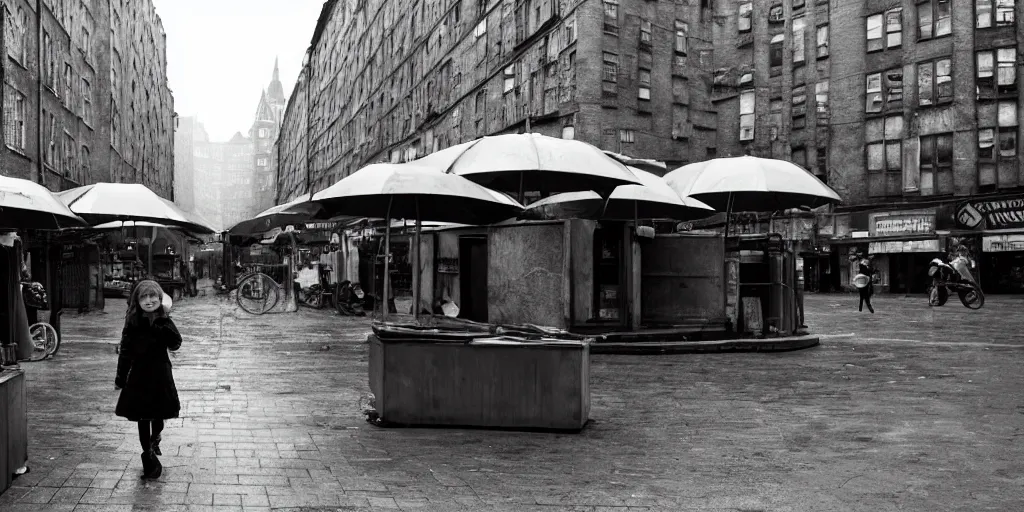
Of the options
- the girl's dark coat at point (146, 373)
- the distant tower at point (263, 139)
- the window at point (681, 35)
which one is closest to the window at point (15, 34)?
the girl's dark coat at point (146, 373)

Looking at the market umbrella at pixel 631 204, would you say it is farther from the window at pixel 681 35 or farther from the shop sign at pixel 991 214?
the window at pixel 681 35

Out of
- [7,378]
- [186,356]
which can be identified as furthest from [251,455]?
[186,356]

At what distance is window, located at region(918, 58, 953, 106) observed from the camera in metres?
37.9

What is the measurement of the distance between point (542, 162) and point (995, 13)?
33.0 m

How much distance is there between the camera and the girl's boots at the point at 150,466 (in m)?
5.22

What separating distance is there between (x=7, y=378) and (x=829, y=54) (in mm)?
42783

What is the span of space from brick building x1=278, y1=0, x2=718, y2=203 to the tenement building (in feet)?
0.31

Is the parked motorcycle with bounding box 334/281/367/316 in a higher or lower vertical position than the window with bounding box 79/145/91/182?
lower

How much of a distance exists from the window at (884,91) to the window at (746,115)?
242 inches

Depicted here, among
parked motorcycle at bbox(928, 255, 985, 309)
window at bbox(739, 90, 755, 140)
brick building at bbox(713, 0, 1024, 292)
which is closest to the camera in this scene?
parked motorcycle at bbox(928, 255, 985, 309)

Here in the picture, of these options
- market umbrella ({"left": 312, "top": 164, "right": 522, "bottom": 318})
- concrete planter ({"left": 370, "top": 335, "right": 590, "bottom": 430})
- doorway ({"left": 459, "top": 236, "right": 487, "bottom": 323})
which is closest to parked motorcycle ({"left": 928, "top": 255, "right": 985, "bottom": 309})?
doorway ({"left": 459, "top": 236, "right": 487, "bottom": 323})

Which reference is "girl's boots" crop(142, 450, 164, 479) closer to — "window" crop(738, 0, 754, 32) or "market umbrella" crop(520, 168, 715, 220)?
"market umbrella" crop(520, 168, 715, 220)

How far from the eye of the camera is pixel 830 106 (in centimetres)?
4259

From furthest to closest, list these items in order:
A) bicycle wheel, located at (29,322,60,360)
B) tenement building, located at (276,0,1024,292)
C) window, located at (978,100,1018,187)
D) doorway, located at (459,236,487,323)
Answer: tenement building, located at (276,0,1024,292) < window, located at (978,100,1018,187) < doorway, located at (459,236,487,323) < bicycle wheel, located at (29,322,60,360)
